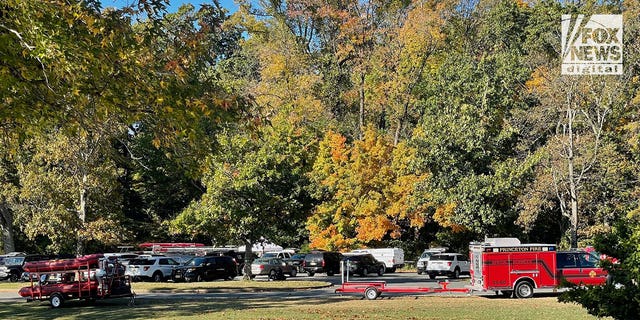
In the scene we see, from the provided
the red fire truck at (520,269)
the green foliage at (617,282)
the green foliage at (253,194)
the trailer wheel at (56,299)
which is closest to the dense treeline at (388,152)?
the green foliage at (253,194)

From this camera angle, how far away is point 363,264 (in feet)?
148

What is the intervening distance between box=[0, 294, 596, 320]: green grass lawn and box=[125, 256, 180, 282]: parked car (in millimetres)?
14829

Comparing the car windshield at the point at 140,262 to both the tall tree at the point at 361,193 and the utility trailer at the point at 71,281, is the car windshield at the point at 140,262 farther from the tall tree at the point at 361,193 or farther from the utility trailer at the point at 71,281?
the utility trailer at the point at 71,281

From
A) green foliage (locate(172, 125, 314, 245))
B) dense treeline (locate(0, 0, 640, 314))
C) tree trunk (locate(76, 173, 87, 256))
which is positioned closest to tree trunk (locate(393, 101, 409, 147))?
A: dense treeline (locate(0, 0, 640, 314))

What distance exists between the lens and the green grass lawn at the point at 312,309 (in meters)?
20.3

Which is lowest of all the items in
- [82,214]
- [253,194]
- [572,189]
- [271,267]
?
[271,267]

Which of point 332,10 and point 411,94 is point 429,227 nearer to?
point 411,94

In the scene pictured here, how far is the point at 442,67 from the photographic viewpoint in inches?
2205

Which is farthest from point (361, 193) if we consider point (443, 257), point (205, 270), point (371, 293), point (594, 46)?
point (371, 293)

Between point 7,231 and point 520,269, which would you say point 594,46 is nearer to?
point 520,269

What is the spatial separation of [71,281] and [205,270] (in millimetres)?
15289

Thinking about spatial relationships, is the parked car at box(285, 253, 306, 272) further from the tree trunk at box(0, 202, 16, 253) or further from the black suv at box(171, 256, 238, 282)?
the tree trunk at box(0, 202, 16, 253)

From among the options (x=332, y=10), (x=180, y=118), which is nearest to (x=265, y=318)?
(x=180, y=118)

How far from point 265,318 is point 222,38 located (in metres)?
65.9
